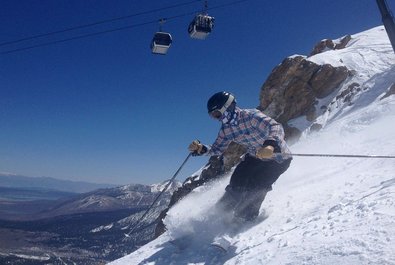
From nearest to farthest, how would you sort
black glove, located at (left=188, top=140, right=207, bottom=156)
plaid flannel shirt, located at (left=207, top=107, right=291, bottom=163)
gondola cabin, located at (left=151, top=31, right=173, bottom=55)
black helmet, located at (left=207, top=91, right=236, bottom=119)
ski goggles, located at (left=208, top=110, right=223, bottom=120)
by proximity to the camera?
plaid flannel shirt, located at (left=207, top=107, right=291, bottom=163) → black helmet, located at (left=207, top=91, right=236, bottom=119) → ski goggles, located at (left=208, top=110, right=223, bottom=120) → black glove, located at (left=188, top=140, right=207, bottom=156) → gondola cabin, located at (left=151, top=31, right=173, bottom=55)

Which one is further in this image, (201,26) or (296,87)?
(296,87)

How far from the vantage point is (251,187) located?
7.69m

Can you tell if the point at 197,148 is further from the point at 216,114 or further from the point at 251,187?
the point at 251,187

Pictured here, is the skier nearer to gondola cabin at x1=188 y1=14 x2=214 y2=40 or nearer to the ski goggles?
the ski goggles

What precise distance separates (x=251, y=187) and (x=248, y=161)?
618 millimetres

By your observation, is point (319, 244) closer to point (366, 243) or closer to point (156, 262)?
point (366, 243)

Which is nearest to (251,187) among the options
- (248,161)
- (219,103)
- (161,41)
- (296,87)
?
(248,161)

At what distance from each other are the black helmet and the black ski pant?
4.30 ft

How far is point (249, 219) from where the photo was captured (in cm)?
759

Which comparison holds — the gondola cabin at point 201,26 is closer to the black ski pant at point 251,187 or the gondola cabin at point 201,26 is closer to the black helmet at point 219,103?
the black helmet at point 219,103

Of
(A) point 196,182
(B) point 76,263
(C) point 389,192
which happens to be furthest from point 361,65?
(B) point 76,263

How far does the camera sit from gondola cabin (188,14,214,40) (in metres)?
13.2

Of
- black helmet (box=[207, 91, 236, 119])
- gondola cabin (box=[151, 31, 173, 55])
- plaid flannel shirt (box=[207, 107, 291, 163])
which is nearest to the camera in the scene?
plaid flannel shirt (box=[207, 107, 291, 163])

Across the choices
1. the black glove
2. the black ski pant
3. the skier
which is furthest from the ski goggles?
the black ski pant
